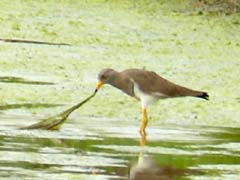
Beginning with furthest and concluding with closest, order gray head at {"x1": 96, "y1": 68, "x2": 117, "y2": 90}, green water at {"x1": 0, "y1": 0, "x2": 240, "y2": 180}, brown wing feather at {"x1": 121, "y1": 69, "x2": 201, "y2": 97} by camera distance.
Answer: gray head at {"x1": 96, "y1": 68, "x2": 117, "y2": 90} → brown wing feather at {"x1": 121, "y1": 69, "x2": 201, "y2": 97} → green water at {"x1": 0, "y1": 0, "x2": 240, "y2": 180}

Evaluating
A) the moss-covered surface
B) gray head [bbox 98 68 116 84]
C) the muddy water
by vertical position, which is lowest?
the moss-covered surface

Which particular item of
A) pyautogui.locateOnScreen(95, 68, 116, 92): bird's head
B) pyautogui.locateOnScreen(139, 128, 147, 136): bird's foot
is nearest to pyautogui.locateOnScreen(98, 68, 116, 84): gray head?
pyautogui.locateOnScreen(95, 68, 116, 92): bird's head

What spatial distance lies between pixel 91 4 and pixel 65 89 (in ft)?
25.6

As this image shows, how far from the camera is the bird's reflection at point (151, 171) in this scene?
9278mm

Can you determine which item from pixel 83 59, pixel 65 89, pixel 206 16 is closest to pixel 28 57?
pixel 83 59

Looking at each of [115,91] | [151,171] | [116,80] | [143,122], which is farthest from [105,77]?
[151,171]

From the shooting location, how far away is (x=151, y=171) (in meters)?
9.52

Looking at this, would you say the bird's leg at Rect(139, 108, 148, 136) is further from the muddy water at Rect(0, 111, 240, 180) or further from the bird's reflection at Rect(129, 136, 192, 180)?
the bird's reflection at Rect(129, 136, 192, 180)

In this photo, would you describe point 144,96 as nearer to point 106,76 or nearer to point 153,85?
point 153,85

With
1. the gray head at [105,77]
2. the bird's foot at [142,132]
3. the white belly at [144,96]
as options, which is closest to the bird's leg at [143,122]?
the bird's foot at [142,132]

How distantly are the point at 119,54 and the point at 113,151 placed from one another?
22.3 feet

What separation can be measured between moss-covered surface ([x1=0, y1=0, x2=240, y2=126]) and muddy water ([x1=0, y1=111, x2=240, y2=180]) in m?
0.75

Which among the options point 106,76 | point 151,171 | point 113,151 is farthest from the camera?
point 106,76

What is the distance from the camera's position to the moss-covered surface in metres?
13.2
